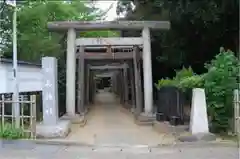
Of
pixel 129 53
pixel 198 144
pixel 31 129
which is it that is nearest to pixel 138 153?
pixel 198 144

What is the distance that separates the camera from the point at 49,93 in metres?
14.2

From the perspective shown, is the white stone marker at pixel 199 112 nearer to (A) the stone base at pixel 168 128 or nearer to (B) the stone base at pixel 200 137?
(B) the stone base at pixel 200 137

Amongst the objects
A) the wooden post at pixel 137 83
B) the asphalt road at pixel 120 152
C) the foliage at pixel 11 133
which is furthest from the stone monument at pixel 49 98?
the wooden post at pixel 137 83

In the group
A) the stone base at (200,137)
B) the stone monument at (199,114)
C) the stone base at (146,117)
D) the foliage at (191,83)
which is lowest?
the stone base at (200,137)

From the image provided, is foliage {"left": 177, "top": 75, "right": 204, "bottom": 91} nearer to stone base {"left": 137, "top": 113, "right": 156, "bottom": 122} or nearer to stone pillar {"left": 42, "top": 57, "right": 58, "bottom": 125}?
stone base {"left": 137, "top": 113, "right": 156, "bottom": 122}

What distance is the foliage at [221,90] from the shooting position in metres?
12.7

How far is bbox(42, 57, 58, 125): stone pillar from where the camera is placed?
14.0m

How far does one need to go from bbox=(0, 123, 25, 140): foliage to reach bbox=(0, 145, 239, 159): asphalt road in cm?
45

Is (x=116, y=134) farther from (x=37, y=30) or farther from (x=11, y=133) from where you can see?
(x=37, y=30)

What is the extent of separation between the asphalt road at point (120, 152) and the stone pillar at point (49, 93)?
2651 millimetres

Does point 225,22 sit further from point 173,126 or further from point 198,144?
point 198,144

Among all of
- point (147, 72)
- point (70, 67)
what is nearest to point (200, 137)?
point (147, 72)

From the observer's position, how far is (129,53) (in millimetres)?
20844

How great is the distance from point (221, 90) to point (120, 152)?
3858 millimetres
